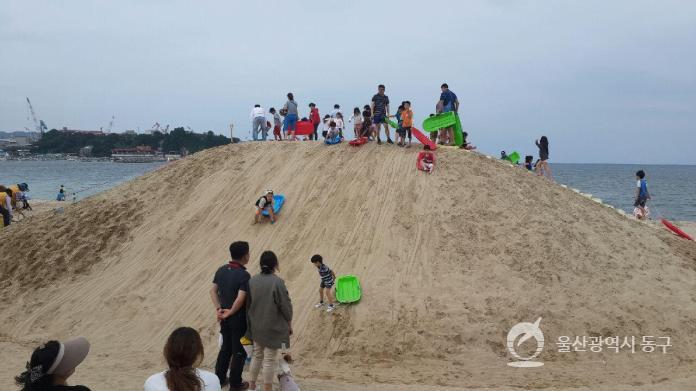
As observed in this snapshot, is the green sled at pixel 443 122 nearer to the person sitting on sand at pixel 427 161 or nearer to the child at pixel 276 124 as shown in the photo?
the person sitting on sand at pixel 427 161

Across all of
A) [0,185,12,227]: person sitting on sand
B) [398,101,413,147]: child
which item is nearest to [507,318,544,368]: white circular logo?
[398,101,413,147]: child

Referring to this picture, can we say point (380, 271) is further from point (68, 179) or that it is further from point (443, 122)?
point (68, 179)

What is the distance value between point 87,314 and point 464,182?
23.4ft

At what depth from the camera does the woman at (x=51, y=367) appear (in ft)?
8.68

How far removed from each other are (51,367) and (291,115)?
38.3 ft

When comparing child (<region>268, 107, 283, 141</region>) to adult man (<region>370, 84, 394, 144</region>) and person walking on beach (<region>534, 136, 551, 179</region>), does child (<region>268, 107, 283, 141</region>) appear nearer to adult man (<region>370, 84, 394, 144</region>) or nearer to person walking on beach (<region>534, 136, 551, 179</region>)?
adult man (<region>370, 84, 394, 144</region>)

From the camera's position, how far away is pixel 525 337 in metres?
7.86

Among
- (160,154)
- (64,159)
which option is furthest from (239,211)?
(64,159)

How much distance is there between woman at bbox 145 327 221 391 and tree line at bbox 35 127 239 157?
8047 centimetres

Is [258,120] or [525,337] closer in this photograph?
[525,337]

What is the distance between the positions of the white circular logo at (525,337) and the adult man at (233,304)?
155 inches

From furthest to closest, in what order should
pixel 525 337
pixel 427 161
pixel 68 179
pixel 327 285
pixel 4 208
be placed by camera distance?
pixel 68 179, pixel 4 208, pixel 427 161, pixel 327 285, pixel 525 337

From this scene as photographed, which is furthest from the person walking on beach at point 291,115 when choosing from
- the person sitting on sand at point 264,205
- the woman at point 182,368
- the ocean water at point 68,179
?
the woman at point 182,368

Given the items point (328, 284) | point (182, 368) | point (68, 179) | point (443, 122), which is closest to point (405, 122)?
point (443, 122)
